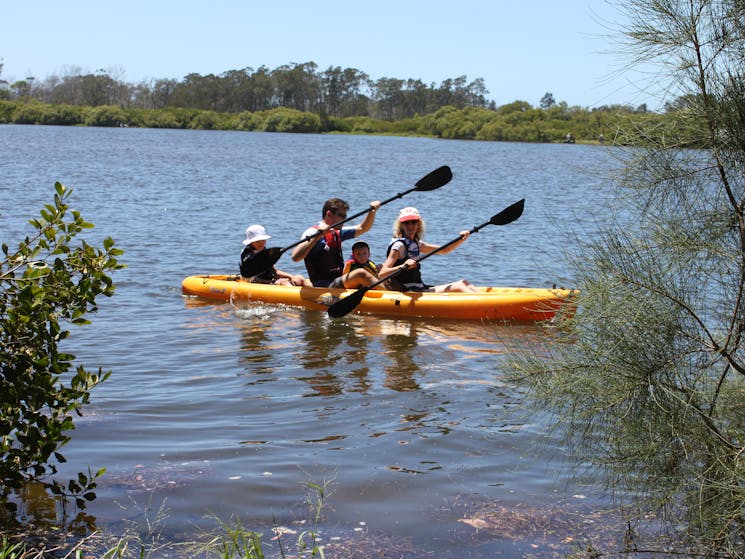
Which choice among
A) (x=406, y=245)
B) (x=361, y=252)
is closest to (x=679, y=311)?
(x=406, y=245)

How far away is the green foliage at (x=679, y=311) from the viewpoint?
3018mm

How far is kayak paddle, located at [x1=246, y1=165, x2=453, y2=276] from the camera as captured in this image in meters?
9.14

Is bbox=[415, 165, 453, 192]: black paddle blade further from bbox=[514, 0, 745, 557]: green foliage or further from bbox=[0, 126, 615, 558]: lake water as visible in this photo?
bbox=[514, 0, 745, 557]: green foliage

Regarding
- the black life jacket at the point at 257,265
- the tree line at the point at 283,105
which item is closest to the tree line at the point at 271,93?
the tree line at the point at 283,105

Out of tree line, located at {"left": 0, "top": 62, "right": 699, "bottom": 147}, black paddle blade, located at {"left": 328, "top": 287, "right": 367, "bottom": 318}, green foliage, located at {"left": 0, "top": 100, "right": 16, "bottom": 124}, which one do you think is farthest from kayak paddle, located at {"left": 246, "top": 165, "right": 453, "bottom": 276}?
green foliage, located at {"left": 0, "top": 100, "right": 16, "bottom": 124}

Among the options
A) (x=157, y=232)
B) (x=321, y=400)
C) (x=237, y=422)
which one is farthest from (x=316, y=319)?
(x=157, y=232)

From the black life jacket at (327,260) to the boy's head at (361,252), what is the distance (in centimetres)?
41

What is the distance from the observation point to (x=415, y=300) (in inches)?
356

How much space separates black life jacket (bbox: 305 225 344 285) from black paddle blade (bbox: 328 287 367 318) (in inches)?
45.3

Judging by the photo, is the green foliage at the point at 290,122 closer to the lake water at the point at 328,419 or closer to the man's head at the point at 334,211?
the lake water at the point at 328,419

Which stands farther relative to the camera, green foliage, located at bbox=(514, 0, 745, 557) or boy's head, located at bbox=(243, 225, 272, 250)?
boy's head, located at bbox=(243, 225, 272, 250)

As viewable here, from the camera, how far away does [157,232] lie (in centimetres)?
1614

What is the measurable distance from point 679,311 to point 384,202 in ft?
21.3

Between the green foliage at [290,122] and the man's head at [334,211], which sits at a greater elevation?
the green foliage at [290,122]
